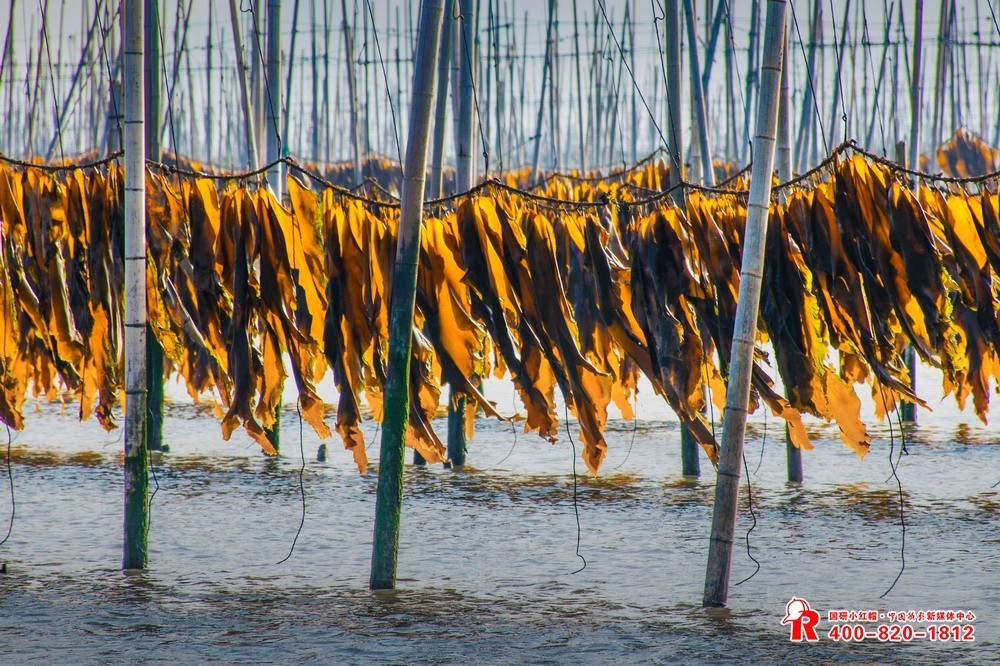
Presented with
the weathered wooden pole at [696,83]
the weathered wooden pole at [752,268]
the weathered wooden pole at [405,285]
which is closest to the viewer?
the weathered wooden pole at [752,268]

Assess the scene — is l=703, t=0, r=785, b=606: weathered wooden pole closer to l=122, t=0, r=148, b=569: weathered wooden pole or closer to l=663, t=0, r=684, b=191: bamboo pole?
l=663, t=0, r=684, b=191: bamboo pole

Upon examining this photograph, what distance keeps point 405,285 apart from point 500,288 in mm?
931

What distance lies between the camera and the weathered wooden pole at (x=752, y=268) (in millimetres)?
4398

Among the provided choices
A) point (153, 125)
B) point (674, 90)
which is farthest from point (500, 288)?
point (153, 125)

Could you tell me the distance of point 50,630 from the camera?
462cm

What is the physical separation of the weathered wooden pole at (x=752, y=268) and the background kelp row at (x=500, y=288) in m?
0.90

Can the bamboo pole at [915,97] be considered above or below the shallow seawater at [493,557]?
above

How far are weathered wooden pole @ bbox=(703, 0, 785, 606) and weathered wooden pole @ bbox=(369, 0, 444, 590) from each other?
1361 millimetres

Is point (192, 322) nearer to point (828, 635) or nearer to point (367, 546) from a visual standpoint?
point (367, 546)

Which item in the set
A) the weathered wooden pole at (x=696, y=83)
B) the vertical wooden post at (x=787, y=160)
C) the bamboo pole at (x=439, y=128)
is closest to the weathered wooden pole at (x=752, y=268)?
the bamboo pole at (x=439, y=128)

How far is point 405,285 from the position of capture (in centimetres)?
486

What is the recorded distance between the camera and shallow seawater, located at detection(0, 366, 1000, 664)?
449 cm

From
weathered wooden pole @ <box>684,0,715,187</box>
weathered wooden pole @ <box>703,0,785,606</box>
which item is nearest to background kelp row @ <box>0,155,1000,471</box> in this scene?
weathered wooden pole @ <box>703,0,785,606</box>

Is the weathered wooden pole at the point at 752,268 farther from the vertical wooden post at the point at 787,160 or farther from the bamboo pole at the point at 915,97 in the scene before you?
the bamboo pole at the point at 915,97
